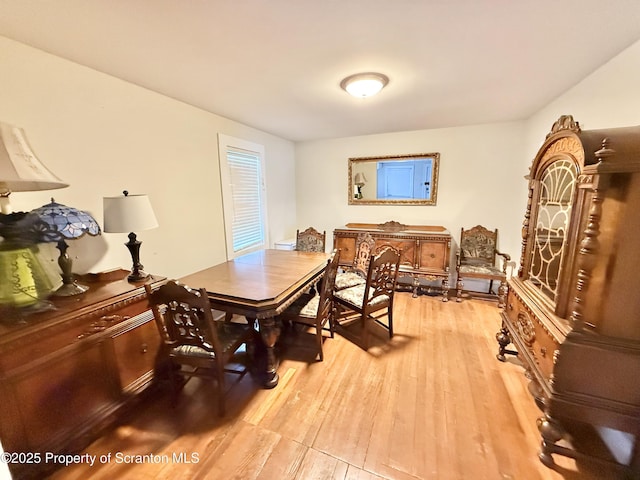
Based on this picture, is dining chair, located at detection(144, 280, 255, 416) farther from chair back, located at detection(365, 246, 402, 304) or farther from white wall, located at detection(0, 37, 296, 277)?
chair back, located at detection(365, 246, 402, 304)

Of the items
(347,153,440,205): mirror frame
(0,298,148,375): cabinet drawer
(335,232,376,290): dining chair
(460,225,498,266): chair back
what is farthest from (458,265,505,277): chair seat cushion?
(0,298,148,375): cabinet drawer

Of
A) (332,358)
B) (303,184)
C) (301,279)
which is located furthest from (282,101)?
(332,358)

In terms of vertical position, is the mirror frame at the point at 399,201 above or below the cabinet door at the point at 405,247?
above

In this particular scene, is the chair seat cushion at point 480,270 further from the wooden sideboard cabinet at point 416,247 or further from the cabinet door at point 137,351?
the cabinet door at point 137,351

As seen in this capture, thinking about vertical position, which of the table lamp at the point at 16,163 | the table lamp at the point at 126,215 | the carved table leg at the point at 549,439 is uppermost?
the table lamp at the point at 16,163

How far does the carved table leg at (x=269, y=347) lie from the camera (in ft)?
5.93

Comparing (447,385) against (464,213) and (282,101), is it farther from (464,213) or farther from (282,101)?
(282,101)

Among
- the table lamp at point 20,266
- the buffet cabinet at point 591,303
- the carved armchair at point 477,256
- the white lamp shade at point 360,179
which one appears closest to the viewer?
the buffet cabinet at point 591,303

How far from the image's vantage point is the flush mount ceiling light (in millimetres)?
1886

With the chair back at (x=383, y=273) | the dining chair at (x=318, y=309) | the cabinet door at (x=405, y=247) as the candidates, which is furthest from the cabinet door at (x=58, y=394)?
the cabinet door at (x=405, y=247)

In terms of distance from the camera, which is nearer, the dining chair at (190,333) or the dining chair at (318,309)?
the dining chair at (190,333)

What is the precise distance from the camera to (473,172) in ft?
11.7

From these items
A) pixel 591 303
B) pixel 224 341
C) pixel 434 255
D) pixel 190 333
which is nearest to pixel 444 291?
pixel 434 255

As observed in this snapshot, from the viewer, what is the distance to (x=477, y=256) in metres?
3.59
